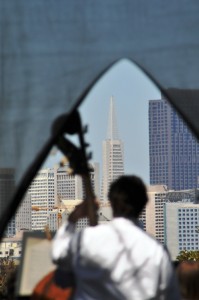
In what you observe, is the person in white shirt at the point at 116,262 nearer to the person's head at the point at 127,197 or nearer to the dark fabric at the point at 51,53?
the person's head at the point at 127,197

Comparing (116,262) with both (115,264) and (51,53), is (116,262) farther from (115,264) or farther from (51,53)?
(51,53)

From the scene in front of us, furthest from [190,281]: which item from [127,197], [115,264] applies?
[127,197]

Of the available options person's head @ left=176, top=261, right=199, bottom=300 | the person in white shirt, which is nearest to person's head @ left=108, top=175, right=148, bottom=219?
the person in white shirt

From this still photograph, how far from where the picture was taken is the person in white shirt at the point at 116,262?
421 cm

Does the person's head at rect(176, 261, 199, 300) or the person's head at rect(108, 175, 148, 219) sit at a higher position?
the person's head at rect(108, 175, 148, 219)

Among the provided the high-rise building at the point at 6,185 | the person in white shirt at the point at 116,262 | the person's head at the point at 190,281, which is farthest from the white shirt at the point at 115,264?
the high-rise building at the point at 6,185

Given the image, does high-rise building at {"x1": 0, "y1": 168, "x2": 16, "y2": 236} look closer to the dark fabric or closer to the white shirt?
the dark fabric

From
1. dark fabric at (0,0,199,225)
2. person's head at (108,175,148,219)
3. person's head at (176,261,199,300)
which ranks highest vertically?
dark fabric at (0,0,199,225)

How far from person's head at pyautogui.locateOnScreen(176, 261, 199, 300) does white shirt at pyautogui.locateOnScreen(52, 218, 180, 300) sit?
344 millimetres

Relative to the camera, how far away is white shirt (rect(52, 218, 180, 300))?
421 centimetres

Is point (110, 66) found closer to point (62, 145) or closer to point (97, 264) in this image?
point (62, 145)

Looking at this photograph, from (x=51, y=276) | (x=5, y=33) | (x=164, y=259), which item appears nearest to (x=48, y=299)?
(x=51, y=276)

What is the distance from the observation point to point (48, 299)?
4.34 metres

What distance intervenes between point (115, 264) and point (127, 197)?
26cm
